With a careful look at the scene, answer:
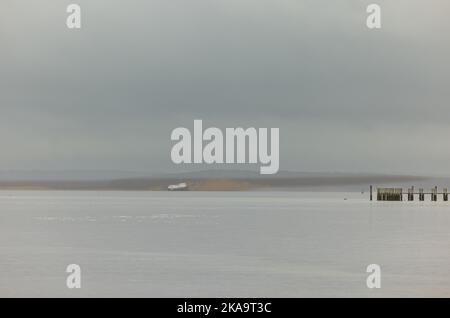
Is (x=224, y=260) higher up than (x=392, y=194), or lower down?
lower down

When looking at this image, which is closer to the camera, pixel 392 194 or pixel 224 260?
pixel 224 260

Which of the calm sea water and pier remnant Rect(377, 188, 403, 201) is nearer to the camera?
the calm sea water

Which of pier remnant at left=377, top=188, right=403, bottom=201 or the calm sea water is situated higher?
pier remnant at left=377, top=188, right=403, bottom=201

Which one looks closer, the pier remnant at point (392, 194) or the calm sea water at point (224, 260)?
the calm sea water at point (224, 260)

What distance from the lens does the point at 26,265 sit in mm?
30594

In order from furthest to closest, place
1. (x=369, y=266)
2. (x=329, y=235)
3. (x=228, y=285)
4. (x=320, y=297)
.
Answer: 1. (x=329, y=235)
2. (x=369, y=266)
3. (x=228, y=285)
4. (x=320, y=297)

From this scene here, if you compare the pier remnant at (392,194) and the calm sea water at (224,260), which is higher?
the pier remnant at (392,194)

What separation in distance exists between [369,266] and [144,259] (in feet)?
29.7
